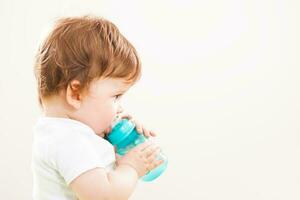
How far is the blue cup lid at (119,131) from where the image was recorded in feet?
3.54

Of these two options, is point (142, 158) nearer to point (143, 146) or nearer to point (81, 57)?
point (143, 146)

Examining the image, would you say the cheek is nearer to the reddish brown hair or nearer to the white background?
the reddish brown hair

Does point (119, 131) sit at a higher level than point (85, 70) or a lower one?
lower

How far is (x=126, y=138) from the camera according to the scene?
43.2 inches

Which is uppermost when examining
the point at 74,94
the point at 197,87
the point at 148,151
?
the point at 74,94

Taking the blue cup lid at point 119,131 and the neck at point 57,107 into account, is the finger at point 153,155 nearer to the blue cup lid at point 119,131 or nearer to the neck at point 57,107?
the blue cup lid at point 119,131

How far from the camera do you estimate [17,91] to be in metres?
1.75

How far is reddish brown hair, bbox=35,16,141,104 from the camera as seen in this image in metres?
0.98

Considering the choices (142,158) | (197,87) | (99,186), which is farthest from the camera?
(197,87)

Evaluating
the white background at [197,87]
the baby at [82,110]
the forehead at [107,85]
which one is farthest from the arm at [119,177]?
the white background at [197,87]

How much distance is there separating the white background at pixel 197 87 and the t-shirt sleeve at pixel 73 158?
77cm

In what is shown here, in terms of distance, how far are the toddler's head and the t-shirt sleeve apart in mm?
70

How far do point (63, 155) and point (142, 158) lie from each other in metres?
0.16

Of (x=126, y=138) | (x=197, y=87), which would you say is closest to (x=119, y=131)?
(x=126, y=138)
